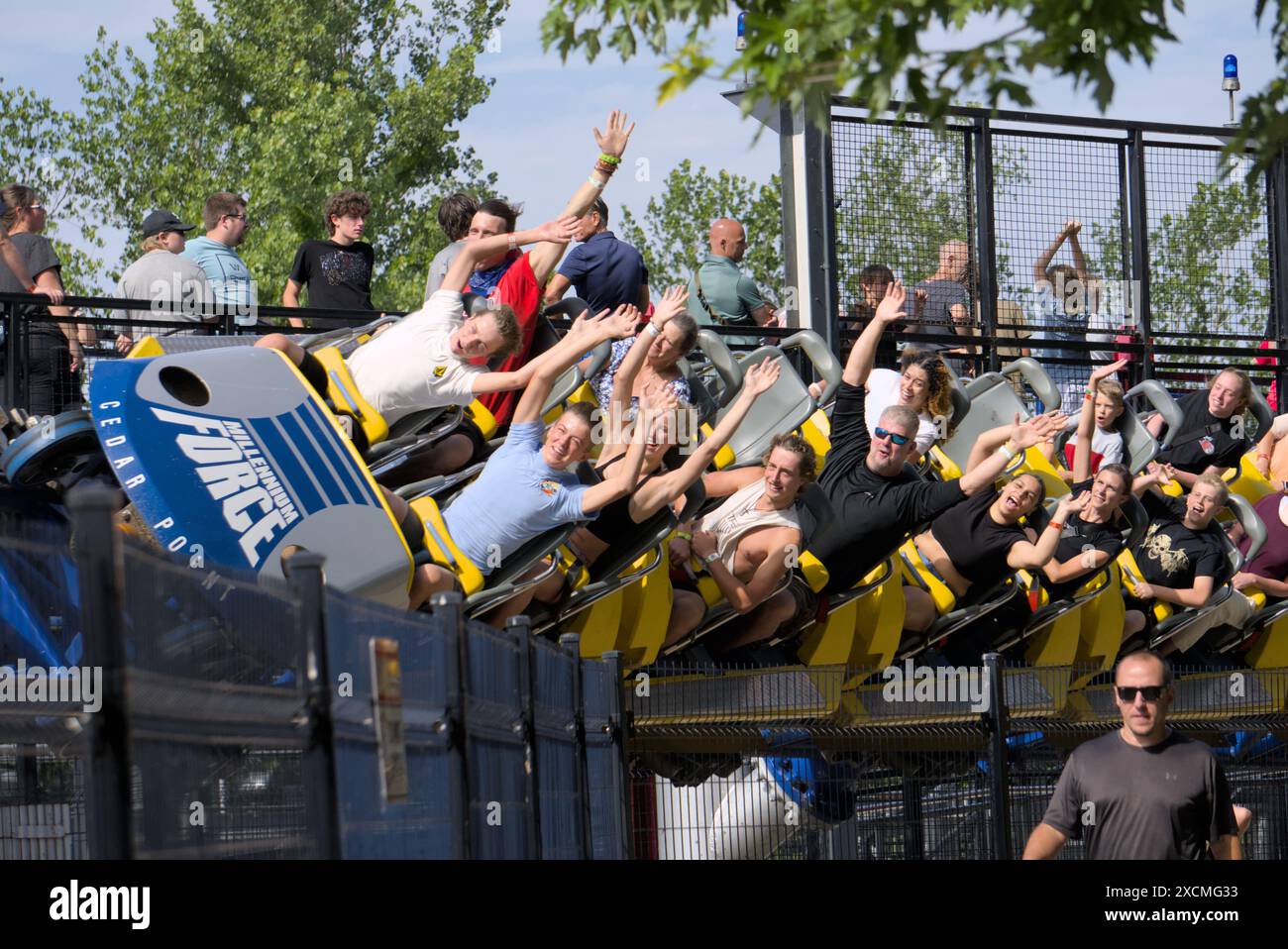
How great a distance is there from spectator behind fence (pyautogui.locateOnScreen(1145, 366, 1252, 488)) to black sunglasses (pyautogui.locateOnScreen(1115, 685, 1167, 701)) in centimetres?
630

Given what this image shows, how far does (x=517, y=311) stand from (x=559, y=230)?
390 millimetres

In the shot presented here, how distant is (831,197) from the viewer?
11.0 metres

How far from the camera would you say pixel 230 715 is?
125 inches

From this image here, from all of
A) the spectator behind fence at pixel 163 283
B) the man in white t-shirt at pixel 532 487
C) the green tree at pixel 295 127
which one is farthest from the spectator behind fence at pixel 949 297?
the green tree at pixel 295 127

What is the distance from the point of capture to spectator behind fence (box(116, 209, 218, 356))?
8906 mm

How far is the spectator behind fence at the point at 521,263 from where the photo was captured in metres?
8.41

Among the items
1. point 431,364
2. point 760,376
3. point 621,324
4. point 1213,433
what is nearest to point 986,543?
point 760,376

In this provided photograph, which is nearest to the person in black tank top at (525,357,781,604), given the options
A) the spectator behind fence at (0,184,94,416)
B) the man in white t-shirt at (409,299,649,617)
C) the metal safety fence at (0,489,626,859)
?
the man in white t-shirt at (409,299,649,617)

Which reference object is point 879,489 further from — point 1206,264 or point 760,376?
point 1206,264

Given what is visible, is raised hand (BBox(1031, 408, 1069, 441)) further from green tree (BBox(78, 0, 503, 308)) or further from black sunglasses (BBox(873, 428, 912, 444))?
green tree (BBox(78, 0, 503, 308))
